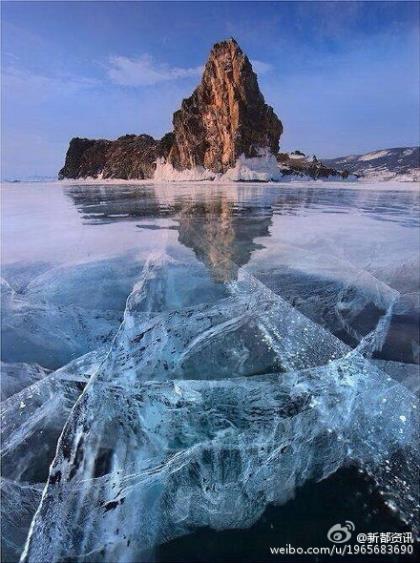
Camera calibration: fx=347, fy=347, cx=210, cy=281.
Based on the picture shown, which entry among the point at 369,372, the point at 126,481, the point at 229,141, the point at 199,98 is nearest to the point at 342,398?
the point at 369,372

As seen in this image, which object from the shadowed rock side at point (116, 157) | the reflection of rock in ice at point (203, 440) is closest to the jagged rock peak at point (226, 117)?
the shadowed rock side at point (116, 157)

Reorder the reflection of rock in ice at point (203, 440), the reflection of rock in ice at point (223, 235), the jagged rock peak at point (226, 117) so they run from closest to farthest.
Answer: the reflection of rock in ice at point (203, 440)
the reflection of rock in ice at point (223, 235)
the jagged rock peak at point (226, 117)

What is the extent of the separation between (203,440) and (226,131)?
45.7m

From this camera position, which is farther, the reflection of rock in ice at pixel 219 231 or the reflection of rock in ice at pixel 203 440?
the reflection of rock in ice at pixel 219 231

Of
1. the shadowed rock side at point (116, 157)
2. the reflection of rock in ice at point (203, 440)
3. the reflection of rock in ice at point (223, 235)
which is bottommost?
the reflection of rock in ice at point (203, 440)

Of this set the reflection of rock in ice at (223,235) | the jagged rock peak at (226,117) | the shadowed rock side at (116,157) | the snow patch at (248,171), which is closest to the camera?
the reflection of rock in ice at (223,235)

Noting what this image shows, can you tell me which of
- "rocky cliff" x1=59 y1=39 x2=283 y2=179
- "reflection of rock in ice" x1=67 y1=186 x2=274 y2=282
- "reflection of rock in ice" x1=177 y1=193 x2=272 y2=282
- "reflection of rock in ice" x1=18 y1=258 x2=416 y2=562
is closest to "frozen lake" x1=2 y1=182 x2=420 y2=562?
"reflection of rock in ice" x1=18 y1=258 x2=416 y2=562

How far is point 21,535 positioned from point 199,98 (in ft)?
168

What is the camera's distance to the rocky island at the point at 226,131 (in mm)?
41375

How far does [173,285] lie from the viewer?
12.3ft

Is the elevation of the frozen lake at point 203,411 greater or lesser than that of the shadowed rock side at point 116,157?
lesser

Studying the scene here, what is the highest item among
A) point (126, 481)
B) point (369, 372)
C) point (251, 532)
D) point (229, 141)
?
point (229, 141)

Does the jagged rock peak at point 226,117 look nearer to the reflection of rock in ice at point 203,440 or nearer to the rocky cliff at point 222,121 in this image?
the rocky cliff at point 222,121

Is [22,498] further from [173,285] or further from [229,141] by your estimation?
[229,141]
